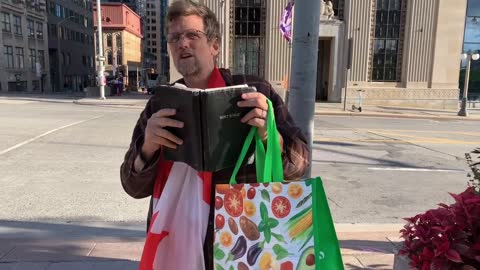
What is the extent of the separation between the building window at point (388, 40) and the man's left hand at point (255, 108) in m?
26.6

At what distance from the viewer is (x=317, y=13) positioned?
2.92m

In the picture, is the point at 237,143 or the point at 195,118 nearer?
the point at 195,118

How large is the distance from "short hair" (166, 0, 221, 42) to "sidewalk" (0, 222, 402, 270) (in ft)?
7.66

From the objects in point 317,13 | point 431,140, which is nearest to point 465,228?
point 317,13

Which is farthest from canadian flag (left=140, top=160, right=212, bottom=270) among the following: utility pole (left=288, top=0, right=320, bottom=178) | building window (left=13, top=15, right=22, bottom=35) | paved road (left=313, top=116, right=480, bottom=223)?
building window (left=13, top=15, right=22, bottom=35)

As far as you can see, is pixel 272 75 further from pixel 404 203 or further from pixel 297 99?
pixel 297 99

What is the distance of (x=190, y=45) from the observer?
1.68 m

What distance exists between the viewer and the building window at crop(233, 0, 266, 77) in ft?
87.6

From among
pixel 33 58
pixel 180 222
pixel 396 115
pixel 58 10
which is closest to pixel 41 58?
pixel 33 58

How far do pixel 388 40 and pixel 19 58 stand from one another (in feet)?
142

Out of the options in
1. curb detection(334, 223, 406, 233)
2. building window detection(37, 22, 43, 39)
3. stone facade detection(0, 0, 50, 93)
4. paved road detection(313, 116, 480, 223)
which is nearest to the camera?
curb detection(334, 223, 406, 233)

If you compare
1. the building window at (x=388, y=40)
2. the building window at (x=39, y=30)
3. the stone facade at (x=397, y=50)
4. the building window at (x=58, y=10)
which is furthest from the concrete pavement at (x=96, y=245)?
the building window at (x=58, y=10)

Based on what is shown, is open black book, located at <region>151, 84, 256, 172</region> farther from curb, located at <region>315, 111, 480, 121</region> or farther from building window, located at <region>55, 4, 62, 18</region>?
building window, located at <region>55, 4, 62, 18</region>

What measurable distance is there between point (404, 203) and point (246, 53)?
22236 mm
